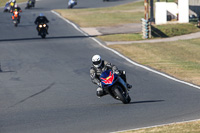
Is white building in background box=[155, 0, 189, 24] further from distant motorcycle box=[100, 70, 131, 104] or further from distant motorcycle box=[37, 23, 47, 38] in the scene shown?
distant motorcycle box=[100, 70, 131, 104]

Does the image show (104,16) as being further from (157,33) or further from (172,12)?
(157,33)

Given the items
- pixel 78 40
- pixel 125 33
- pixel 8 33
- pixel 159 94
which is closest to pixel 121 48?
pixel 78 40

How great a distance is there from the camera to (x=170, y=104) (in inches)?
570

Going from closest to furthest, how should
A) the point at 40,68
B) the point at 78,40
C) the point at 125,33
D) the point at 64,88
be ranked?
the point at 64,88 → the point at 40,68 → the point at 78,40 → the point at 125,33

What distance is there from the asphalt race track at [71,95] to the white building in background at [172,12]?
1358 centimetres

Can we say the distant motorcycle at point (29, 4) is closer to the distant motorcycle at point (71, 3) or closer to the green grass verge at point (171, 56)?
the distant motorcycle at point (71, 3)

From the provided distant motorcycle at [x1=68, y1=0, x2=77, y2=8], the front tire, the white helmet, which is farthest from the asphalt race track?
distant motorcycle at [x1=68, y1=0, x2=77, y2=8]

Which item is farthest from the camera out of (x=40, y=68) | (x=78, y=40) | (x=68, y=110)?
(x=78, y=40)

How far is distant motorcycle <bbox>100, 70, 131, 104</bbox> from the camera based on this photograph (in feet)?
48.0

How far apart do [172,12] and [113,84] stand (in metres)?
32.7

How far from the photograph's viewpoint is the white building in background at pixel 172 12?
44525 mm

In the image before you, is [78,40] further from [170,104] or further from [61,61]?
[170,104]

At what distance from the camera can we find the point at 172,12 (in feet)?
152

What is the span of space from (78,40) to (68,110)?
21.2 m
